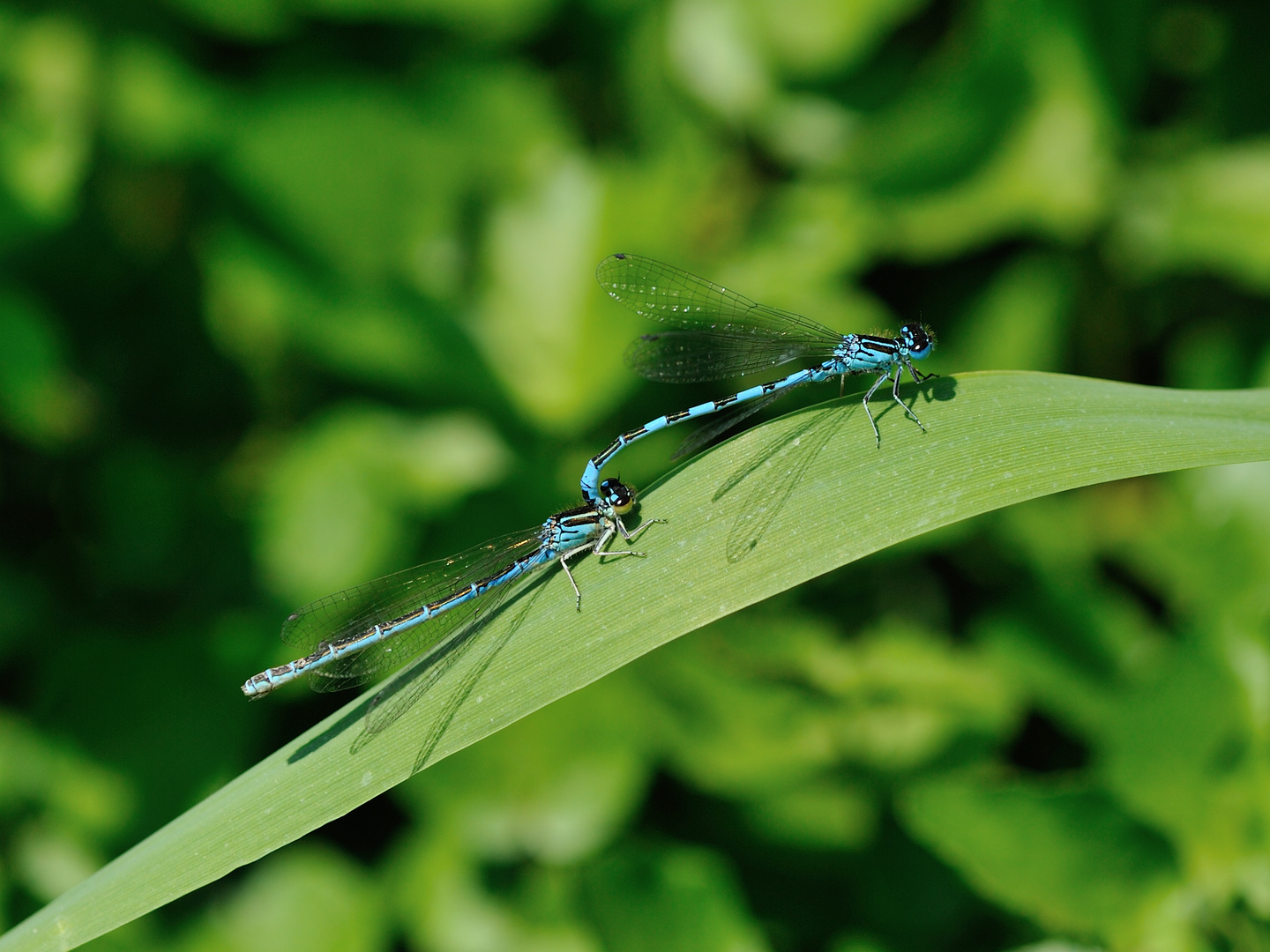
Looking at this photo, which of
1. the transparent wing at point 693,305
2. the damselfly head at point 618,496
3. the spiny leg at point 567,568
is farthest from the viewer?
the transparent wing at point 693,305

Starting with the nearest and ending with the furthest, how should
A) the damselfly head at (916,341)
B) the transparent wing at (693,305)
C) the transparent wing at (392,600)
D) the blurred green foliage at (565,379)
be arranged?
the transparent wing at (392,600), the damselfly head at (916,341), the transparent wing at (693,305), the blurred green foliage at (565,379)

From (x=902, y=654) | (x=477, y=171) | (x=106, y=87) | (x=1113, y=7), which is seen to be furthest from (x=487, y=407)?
(x=1113, y=7)

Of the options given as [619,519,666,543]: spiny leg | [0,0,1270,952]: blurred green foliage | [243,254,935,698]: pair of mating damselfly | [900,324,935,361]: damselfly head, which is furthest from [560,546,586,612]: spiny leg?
[900,324,935,361]: damselfly head

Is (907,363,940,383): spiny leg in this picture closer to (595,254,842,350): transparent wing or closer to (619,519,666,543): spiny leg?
(595,254,842,350): transparent wing

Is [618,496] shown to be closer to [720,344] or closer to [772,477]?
[772,477]

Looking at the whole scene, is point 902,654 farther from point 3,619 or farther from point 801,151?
point 3,619

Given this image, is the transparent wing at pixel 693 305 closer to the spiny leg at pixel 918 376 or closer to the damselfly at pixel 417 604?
the spiny leg at pixel 918 376

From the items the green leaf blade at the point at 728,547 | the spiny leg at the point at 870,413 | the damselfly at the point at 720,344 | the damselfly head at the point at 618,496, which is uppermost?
the damselfly at the point at 720,344

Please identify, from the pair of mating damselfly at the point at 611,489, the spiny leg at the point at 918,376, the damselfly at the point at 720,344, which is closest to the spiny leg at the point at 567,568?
the pair of mating damselfly at the point at 611,489

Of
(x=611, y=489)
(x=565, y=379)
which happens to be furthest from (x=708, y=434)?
(x=565, y=379)
